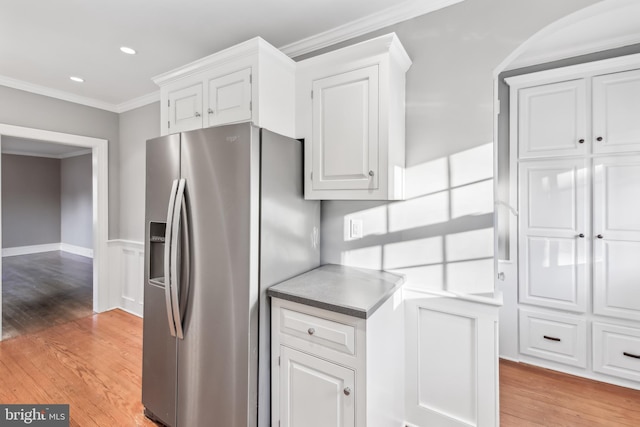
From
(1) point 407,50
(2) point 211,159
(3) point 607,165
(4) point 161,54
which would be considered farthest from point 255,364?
(3) point 607,165

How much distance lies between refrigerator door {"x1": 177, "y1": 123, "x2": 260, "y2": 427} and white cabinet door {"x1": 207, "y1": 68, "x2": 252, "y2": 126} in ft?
0.93

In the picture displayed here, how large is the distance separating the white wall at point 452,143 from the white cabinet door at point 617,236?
1337 millimetres

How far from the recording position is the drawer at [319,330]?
138cm

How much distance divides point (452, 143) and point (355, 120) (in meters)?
0.58

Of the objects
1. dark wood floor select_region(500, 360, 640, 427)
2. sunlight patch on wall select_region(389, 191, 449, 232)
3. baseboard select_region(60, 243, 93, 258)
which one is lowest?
dark wood floor select_region(500, 360, 640, 427)

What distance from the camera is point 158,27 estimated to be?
2100 millimetres

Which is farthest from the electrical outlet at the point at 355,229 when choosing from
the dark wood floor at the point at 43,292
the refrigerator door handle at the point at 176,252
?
the dark wood floor at the point at 43,292

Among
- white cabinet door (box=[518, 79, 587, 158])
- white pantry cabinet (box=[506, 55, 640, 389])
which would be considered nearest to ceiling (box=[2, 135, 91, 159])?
white cabinet door (box=[518, 79, 587, 158])

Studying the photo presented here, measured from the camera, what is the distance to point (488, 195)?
1694 millimetres

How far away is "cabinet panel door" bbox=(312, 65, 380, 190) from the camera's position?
1.67 meters

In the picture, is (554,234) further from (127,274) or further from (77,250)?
(77,250)

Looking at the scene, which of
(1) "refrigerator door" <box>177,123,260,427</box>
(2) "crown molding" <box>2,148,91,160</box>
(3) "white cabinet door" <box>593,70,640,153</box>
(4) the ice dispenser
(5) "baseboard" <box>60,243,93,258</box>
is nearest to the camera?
(1) "refrigerator door" <box>177,123,260,427</box>

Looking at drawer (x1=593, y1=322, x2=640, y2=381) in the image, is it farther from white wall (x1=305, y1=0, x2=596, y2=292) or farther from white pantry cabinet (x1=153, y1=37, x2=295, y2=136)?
white pantry cabinet (x1=153, y1=37, x2=295, y2=136)

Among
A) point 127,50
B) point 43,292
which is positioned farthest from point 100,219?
point 127,50
